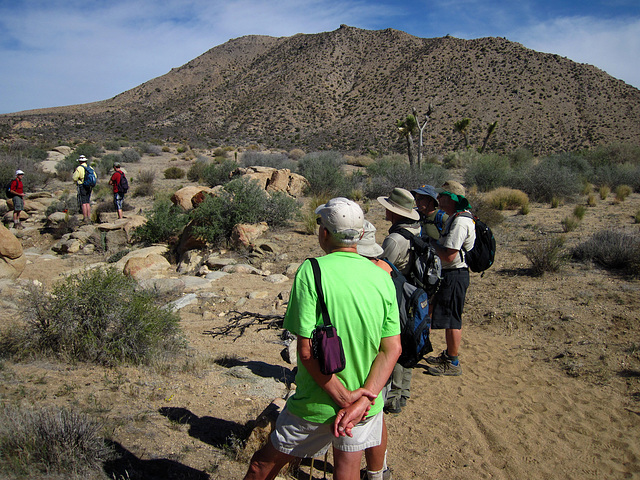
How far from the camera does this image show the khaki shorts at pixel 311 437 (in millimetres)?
1849

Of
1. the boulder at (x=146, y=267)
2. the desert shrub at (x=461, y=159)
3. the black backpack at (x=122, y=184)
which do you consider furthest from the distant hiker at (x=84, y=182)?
the desert shrub at (x=461, y=159)

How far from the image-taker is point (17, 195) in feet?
41.3

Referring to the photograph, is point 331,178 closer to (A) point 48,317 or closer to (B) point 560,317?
(B) point 560,317

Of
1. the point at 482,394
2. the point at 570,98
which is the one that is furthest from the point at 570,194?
the point at 570,98

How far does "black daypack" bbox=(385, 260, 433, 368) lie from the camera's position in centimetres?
227

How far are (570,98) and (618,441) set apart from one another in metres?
49.2

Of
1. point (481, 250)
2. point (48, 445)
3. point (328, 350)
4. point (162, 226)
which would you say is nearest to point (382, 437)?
point (328, 350)

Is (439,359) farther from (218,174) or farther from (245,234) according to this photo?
(218,174)

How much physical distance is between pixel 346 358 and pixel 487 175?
17.4 metres

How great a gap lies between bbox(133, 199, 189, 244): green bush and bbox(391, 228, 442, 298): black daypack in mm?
8845

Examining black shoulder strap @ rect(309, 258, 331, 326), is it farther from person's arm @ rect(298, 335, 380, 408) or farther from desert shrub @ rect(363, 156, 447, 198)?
desert shrub @ rect(363, 156, 447, 198)

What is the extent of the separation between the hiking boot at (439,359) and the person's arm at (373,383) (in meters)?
2.98

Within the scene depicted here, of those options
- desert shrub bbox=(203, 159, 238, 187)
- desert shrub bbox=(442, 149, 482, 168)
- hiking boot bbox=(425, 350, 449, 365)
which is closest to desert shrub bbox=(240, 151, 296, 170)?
desert shrub bbox=(203, 159, 238, 187)

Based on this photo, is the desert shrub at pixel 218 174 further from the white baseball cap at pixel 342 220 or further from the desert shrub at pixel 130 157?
the white baseball cap at pixel 342 220
